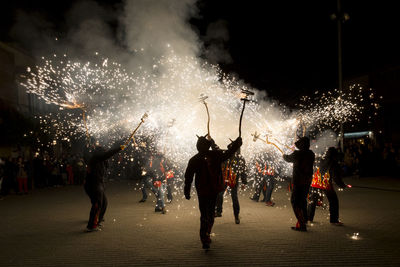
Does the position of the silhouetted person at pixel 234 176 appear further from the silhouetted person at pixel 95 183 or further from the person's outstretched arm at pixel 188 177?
the silhouetted person at pixel 95 183

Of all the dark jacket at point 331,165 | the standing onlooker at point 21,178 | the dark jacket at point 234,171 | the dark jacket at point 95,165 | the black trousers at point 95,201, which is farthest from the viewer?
the standing onlooker at point 21,178

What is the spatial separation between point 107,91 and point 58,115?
1752 cm

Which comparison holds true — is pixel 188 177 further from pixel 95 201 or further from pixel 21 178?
pixel 21 178

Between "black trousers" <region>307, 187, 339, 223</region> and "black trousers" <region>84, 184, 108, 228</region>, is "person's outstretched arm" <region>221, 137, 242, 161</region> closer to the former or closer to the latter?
"black trousers" <region>307, 187, 339, 223</region>

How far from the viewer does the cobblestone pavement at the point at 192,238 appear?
5.03 metres

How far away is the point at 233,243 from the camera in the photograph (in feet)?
19.2

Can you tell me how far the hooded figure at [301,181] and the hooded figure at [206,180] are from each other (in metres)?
1.68

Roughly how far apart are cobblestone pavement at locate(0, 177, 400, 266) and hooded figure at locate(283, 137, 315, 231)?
0.32 meters

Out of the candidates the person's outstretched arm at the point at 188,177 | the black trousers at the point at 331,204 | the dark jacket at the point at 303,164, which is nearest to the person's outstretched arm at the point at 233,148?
the person's outstretched arm at the point at 188,177

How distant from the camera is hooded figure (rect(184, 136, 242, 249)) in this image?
5.62 m

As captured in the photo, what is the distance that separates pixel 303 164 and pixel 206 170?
2.13 metres

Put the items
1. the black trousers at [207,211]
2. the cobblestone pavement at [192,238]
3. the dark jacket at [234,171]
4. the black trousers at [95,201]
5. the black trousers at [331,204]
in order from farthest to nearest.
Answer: the dark jacket at [234,171], the black trousers at [331,204], the black trousers at [95,201], the black trousers at [207,211], the cobblestone pavement at [192,238]

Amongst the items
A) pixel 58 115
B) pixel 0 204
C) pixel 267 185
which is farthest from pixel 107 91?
pixel 58 115

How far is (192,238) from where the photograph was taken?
247 inches
